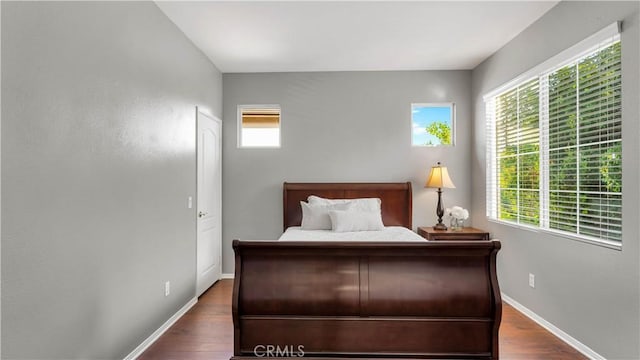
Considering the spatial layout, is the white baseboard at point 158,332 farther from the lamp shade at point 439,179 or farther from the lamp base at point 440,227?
the lamp shade at point 439,179

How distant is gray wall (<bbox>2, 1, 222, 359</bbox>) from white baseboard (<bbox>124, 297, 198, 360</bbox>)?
0.05 metres

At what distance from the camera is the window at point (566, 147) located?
238 cm

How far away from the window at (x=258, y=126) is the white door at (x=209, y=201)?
0.33 meters

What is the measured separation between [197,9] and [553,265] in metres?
3.71

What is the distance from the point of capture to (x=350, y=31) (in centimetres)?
338

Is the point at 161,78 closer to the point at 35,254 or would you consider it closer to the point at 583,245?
the point at 35,254

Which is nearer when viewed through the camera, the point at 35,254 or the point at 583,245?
the point at 35,254

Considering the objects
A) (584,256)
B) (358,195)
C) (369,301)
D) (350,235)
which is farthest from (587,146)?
(358,195)

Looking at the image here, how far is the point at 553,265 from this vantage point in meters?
2.95

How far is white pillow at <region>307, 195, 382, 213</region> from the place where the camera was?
14.0ft

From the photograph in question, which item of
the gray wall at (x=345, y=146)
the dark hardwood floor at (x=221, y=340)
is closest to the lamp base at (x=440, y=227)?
the gray wall at (x=345, y=146)

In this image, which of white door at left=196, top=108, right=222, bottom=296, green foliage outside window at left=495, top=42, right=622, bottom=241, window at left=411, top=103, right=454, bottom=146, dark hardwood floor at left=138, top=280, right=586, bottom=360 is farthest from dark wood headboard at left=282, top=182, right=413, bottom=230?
dark hardwood floor at left=138, top=280, right=586, bottom=360

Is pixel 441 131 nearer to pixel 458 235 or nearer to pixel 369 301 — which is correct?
pixel 458 235

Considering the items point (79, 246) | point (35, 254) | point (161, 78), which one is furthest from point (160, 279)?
point (161, 78)
